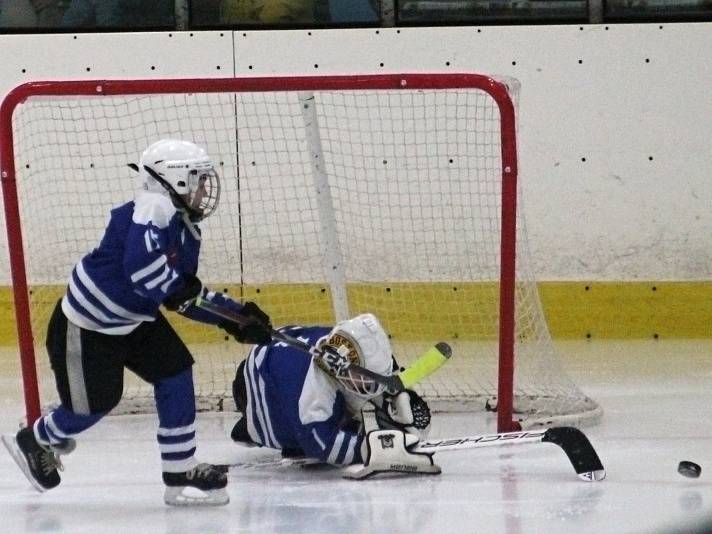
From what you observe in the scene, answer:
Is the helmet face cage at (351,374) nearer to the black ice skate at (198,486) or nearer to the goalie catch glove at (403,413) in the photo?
the goalie catch glove at (403,413)

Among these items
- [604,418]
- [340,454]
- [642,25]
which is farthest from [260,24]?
[340,454]

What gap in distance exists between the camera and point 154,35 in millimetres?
7051

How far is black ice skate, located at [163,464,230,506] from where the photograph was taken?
3703mm

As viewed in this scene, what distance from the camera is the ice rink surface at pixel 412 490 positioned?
3.50 meters

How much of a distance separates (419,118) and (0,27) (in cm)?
224

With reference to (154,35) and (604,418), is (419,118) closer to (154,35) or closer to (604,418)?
(154,35)

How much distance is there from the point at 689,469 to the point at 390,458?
83 centimetres

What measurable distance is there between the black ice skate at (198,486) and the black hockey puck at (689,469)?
1.28m

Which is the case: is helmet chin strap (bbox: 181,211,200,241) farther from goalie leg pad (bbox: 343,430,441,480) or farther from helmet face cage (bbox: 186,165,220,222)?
goalie leg pad (bbox: 343,430,441,480)

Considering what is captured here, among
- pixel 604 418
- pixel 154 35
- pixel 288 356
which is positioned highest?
pixel 154 35

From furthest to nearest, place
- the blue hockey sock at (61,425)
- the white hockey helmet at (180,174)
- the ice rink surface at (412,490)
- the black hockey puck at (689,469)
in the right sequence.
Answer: the black hockey puck at (689,469) < the blue hockey sock at (61,425) < the white hockey helmet at (180,174) < the ice rink surface at (412,490)

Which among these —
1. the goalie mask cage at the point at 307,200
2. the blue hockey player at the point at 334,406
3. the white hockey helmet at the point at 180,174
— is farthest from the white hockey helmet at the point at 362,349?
the goalie mask cage at the point at 307,200

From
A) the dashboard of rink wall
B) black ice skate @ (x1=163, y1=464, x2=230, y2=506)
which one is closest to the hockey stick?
black ice skate @ (x1=163, y1=464, x2=230, y2=506)

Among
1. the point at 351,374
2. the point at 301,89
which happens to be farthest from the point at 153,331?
the point at 301,89
